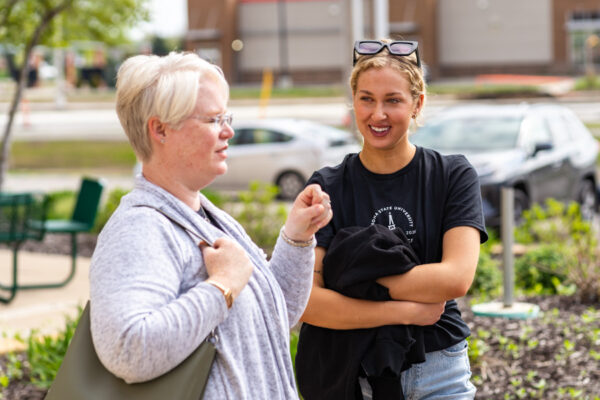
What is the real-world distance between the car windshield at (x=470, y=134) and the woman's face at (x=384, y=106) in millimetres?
8905

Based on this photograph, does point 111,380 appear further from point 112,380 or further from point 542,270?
point 542,270

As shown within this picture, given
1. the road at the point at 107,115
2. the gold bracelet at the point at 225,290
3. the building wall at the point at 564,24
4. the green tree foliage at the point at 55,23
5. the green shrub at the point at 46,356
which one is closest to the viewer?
the gold bracelet at the point at 225,290

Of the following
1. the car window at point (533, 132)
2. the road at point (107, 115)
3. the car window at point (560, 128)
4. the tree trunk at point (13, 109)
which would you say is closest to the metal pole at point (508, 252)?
the car window at point (533, 132)

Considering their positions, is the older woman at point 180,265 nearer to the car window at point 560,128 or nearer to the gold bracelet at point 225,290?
the gold bracelet at point 225,290

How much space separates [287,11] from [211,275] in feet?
211

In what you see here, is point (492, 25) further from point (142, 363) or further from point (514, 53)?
point (142, 363)

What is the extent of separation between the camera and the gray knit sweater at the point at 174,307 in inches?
76.4

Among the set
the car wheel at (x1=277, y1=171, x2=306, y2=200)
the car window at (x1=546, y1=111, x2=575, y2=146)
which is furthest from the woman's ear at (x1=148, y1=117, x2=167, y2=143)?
the car wheel at (x1=277, y1=171, x2=306, y2=200)

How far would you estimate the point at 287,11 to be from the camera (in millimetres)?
65125

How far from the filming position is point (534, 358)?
5.25 metres

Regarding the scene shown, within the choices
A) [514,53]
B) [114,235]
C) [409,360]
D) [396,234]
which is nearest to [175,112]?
[114,235]

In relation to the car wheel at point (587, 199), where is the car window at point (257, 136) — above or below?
above

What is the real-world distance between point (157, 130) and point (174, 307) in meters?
0.42

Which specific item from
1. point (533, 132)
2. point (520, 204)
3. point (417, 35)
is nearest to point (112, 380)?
point (520, 204)
